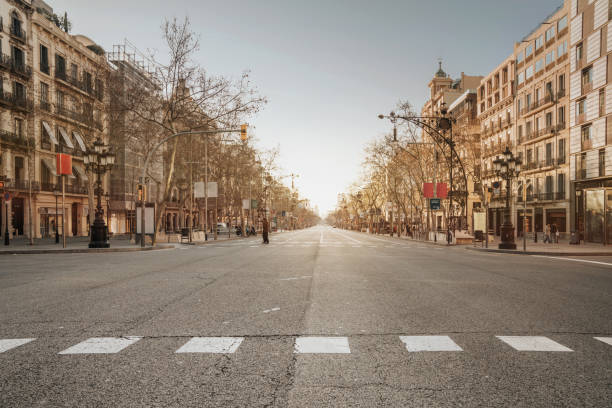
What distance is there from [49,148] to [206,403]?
140 feet

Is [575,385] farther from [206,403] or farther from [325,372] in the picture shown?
[206,403]

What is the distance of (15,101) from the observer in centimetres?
3434

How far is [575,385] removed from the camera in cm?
326

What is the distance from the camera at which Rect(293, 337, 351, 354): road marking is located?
163 inches

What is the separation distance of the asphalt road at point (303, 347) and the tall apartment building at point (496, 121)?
1762 inches

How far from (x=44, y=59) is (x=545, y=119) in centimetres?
4578

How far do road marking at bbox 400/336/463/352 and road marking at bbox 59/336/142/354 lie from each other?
2750 mm

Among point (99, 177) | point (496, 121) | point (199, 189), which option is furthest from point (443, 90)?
point (99, 177)

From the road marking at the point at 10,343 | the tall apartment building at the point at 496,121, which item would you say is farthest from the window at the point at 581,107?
the road marking at the point at 10,343

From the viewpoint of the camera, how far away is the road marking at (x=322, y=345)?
4.15m

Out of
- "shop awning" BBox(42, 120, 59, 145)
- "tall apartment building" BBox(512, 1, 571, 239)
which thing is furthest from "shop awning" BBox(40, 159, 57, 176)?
"tall apartment building" BBox(512, 1, 571, 239)

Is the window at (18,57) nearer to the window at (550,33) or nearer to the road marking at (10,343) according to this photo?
the road marking at (10,343)

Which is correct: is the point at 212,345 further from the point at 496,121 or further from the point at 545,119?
the point at 496,121

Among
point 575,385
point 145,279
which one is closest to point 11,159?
point 145,279
